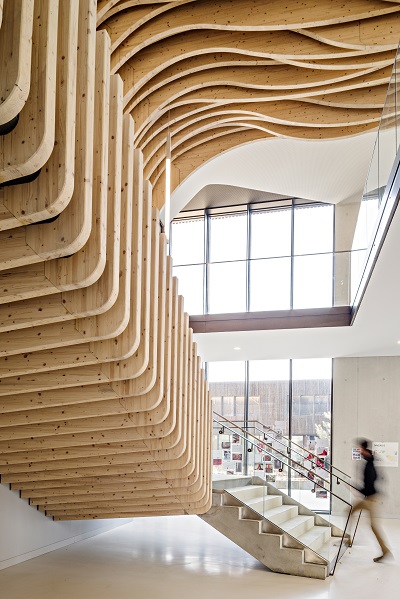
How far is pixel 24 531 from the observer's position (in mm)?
8242

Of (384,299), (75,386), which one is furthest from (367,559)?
(75,386)

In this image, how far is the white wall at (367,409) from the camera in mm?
13691

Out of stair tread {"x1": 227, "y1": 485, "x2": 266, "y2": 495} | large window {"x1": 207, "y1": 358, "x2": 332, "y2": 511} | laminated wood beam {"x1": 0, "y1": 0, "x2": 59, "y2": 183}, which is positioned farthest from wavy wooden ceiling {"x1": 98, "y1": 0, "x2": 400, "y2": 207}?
large window {"x1": 207, "y1": 358, "x2": 332, "y2": 511}

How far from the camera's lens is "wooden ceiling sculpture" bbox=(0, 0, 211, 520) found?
3201 mm

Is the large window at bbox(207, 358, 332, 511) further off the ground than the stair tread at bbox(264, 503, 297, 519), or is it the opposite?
the large window at bbox(207, 358, 332, 511)

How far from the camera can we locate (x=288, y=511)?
9297 millimetres

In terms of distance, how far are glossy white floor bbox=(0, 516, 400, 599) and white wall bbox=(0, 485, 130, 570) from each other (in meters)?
0.16

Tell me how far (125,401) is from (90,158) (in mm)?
2698

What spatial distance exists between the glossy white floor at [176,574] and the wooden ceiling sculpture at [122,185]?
72cm

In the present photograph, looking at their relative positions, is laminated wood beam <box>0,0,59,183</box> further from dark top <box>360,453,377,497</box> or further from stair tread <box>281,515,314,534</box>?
dark top <box>360,453,377,497</box>

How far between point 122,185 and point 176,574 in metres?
5.19

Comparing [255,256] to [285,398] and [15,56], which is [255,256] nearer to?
[285,398]

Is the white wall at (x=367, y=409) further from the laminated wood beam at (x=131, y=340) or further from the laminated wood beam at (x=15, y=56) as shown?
the laminated wood beam at (x=15, y=56)

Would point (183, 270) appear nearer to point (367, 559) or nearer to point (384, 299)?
point (384, 299)
